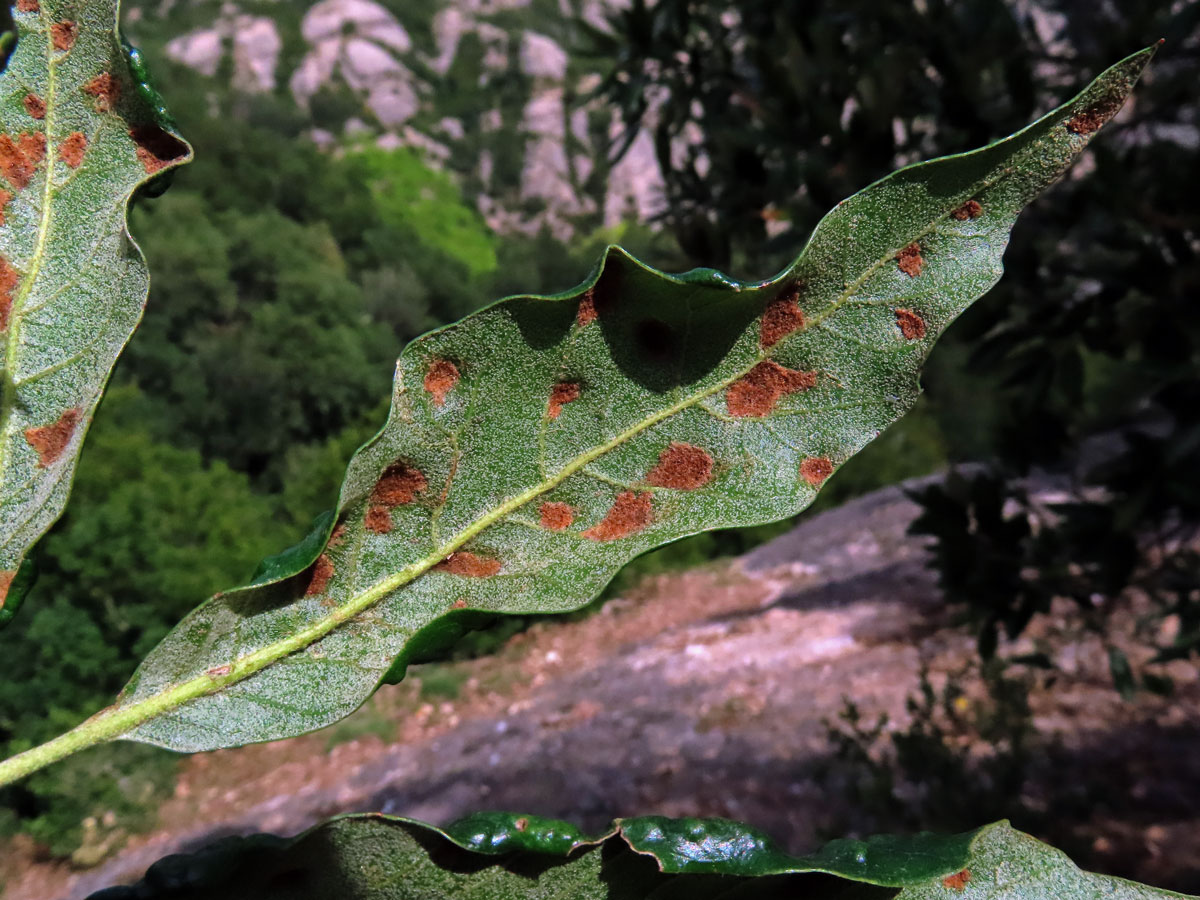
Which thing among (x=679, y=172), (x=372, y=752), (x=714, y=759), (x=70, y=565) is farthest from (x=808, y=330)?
(x=70, y=565)

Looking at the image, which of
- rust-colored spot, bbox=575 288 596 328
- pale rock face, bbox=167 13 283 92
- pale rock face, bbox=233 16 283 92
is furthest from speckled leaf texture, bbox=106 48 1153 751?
pale rock face, bbox=233 16 283 92

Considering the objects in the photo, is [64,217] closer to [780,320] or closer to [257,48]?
[780,320]

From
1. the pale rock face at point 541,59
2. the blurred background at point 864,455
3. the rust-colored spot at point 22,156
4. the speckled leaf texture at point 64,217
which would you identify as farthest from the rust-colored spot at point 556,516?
the pale rock face at point 541,59

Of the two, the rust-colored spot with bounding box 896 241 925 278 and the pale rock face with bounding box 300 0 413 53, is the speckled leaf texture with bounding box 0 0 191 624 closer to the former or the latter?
the rust-colored spot with bounding box 896 241 925 278

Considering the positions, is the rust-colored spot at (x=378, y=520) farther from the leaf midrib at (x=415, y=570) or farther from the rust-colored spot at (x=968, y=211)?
the rust-colored spot at (x=968, y=211)

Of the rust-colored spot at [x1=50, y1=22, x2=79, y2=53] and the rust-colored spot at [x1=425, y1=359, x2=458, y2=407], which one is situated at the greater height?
the rust-colored spot at [x1=50, y1=22, x2=79, y2=53]

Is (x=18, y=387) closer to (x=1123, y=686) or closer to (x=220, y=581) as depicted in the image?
(x=1123, y=686)
